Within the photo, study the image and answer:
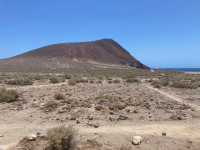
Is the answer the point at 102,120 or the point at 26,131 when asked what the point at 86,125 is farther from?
the point at 26,131

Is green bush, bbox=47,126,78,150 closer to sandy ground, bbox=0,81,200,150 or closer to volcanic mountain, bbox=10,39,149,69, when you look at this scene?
sandy ground, bbox=0,81,200,150

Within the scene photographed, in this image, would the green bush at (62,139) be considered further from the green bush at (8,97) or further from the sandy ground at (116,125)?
the green bush at (8,97)

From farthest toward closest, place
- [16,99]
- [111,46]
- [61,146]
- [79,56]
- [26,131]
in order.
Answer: [111,46], [79,56], [16,99], [26,131], [61,146]

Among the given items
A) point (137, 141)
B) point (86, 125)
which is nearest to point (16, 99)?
point (86, 125)

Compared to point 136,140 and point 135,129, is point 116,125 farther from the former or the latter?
point 136,140

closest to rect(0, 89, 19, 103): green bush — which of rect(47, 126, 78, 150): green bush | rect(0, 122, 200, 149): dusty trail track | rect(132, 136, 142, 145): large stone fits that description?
rect(0, 122, 200, 149): dusty trail track

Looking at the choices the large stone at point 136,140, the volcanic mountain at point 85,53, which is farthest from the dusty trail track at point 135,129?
the volcanic mountain at point 85,53

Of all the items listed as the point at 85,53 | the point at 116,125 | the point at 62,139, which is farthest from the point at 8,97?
the point at 85,53

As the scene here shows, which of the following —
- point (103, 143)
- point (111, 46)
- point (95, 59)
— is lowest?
point (103, 143)
